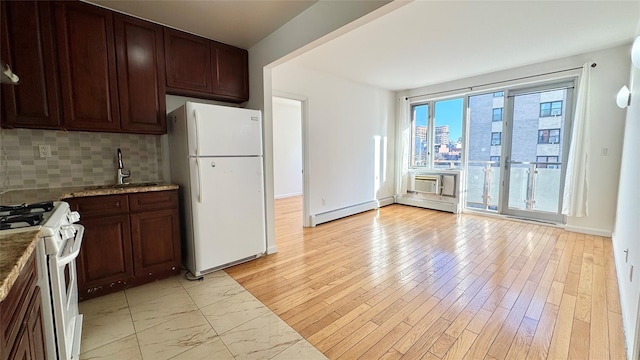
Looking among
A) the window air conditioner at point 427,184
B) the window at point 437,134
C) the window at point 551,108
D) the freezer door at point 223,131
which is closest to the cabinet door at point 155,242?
the freezer door at point 223,131

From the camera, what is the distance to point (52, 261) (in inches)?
46.3

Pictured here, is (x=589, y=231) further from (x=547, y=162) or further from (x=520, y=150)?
(x=520, y=150)

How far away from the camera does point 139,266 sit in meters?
2.29

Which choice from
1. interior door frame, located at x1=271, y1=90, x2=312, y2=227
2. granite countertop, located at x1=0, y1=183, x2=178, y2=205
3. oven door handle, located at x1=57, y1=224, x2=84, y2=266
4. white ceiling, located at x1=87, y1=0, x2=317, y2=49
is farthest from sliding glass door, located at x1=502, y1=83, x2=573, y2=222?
oven door handle, located at x1=57, y1=224, x2=84, y2=266

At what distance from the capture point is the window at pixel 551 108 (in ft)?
13.1

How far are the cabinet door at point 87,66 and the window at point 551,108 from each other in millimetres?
5599

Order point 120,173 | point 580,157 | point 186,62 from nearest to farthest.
A: point 120,173
point 186,62
point 580,157

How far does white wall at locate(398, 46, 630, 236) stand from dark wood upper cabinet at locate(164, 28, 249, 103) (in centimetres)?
446

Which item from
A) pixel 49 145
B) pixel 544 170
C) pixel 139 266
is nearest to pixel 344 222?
pixel 139 266

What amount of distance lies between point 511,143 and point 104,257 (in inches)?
221

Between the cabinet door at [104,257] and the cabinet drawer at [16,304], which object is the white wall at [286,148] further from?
the cabinet drawer at [16,304]

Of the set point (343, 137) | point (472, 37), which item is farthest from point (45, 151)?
point (472, 37)

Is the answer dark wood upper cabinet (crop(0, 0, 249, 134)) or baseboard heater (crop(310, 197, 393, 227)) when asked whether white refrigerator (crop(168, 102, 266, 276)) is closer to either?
dark wood upper cabinet (crop(0, 0, 249, 134))

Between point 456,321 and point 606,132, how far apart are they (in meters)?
3.60
